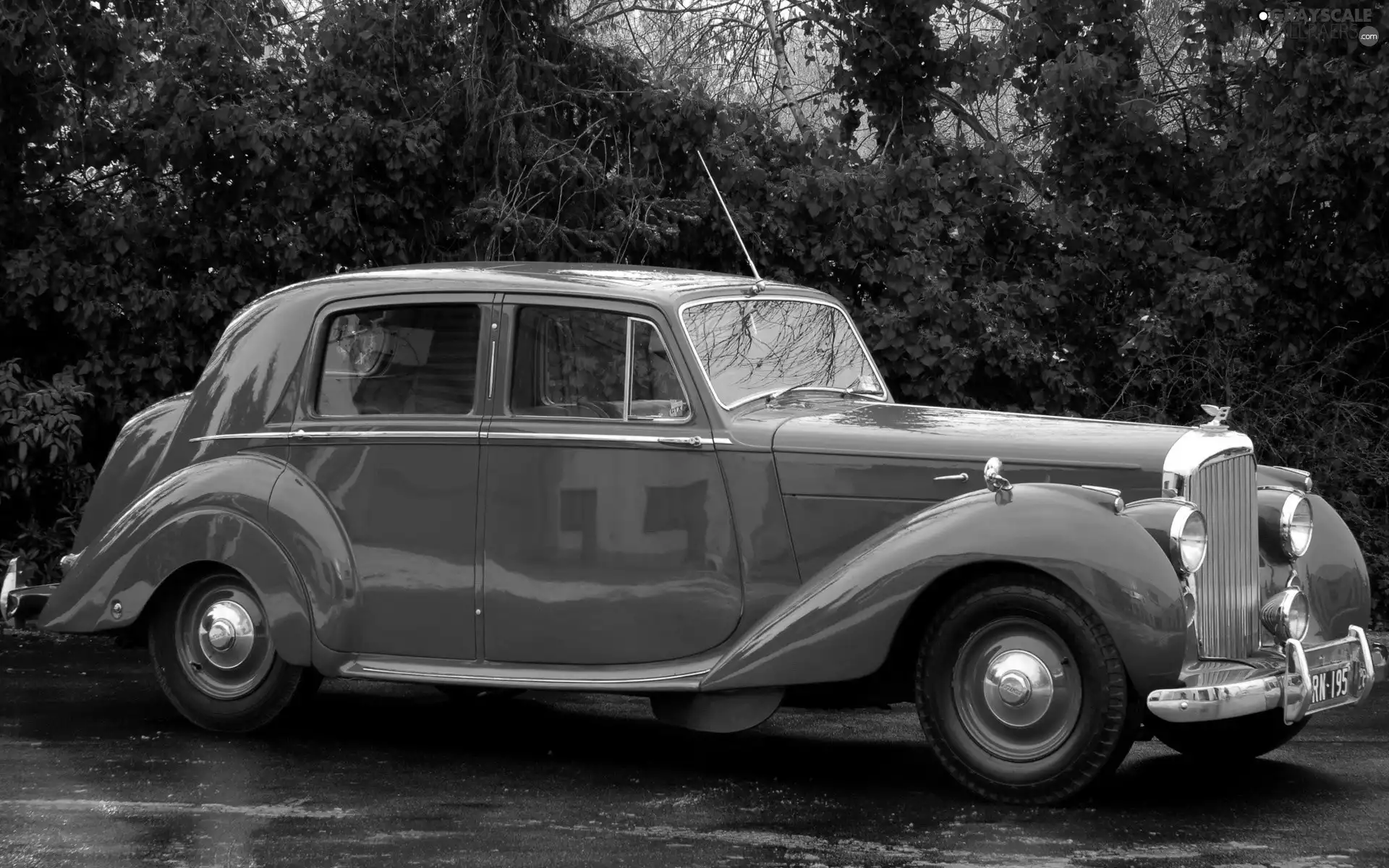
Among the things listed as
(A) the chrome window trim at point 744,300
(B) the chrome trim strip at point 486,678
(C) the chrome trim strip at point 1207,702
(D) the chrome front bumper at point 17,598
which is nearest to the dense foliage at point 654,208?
(D) the chrome front bumper at point 17,598

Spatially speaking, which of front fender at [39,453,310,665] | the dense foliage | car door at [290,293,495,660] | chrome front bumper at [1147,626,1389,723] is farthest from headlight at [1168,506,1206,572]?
the dense foliage

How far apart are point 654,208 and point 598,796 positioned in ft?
20.0

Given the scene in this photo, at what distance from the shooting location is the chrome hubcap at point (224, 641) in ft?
20.1

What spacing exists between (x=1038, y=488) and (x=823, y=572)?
750 mm

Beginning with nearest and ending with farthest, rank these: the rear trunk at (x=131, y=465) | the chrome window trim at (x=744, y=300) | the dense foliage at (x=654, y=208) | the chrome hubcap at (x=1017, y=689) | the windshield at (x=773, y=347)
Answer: the chrome hubcap at (x=1017, y=689) < the chrome window trim at (x=744, y=300) < the windshield at (x=773, y=347) < the rear trunk at (x=131, y=465) < the dense foliage at (x=654, y=208)

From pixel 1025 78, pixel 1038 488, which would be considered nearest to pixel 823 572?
pixel 1038 488

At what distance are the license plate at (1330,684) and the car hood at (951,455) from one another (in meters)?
0.75

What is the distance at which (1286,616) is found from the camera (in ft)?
17.1

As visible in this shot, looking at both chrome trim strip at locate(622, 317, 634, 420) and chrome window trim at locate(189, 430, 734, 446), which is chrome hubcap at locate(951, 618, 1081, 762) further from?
chrome trim strip at locate(622, 317, 634, 420)

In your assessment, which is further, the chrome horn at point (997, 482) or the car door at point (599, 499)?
the car door at point (599, 499)

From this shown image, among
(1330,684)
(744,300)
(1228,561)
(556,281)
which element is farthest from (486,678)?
(1330,684)

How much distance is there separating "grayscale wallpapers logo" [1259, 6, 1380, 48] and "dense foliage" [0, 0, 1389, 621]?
9cm

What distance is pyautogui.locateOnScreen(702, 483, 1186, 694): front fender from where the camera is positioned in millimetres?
4684

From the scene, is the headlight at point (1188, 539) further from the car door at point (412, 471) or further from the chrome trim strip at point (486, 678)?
the car door at point (412, 471)
